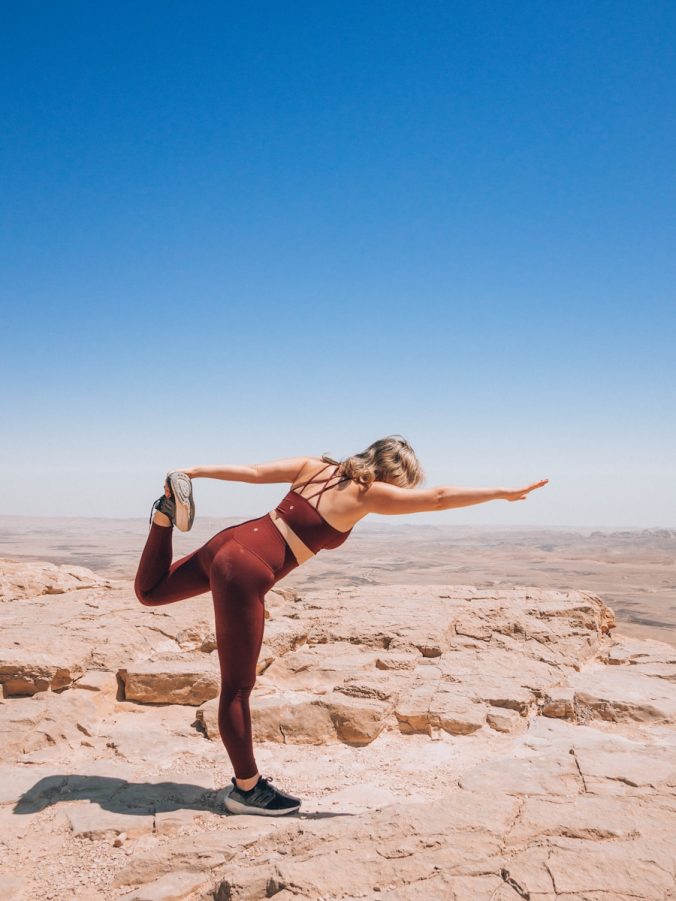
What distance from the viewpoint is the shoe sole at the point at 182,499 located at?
331cm

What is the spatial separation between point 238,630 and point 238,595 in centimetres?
19

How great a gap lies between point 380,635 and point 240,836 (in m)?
3.56

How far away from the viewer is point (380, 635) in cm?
632

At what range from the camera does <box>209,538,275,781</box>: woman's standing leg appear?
3143mm

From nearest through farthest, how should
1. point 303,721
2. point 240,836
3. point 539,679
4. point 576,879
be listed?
point 576,879 → point 240,836 → point 303,721 → point 539,679

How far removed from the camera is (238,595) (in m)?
3.14

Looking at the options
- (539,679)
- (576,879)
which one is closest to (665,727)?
(539,679)

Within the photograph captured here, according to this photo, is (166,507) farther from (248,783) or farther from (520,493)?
(520,493)

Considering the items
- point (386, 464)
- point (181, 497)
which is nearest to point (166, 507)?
point (181, 497)

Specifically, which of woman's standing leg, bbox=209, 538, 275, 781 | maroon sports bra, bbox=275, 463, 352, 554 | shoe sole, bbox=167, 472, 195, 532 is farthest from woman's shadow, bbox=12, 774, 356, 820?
shoe sole, bbox=167, 472, 195, 532

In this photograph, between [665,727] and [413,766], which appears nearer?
[413,766]

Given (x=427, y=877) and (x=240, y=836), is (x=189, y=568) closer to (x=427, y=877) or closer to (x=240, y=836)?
(x=240, y=836)

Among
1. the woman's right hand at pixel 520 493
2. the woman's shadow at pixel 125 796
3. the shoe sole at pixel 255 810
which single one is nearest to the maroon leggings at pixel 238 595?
the shoe sole at pixel 255 810

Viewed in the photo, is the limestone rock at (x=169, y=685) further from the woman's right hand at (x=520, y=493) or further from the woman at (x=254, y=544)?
the woman's right hand at (x=520, y=493)
